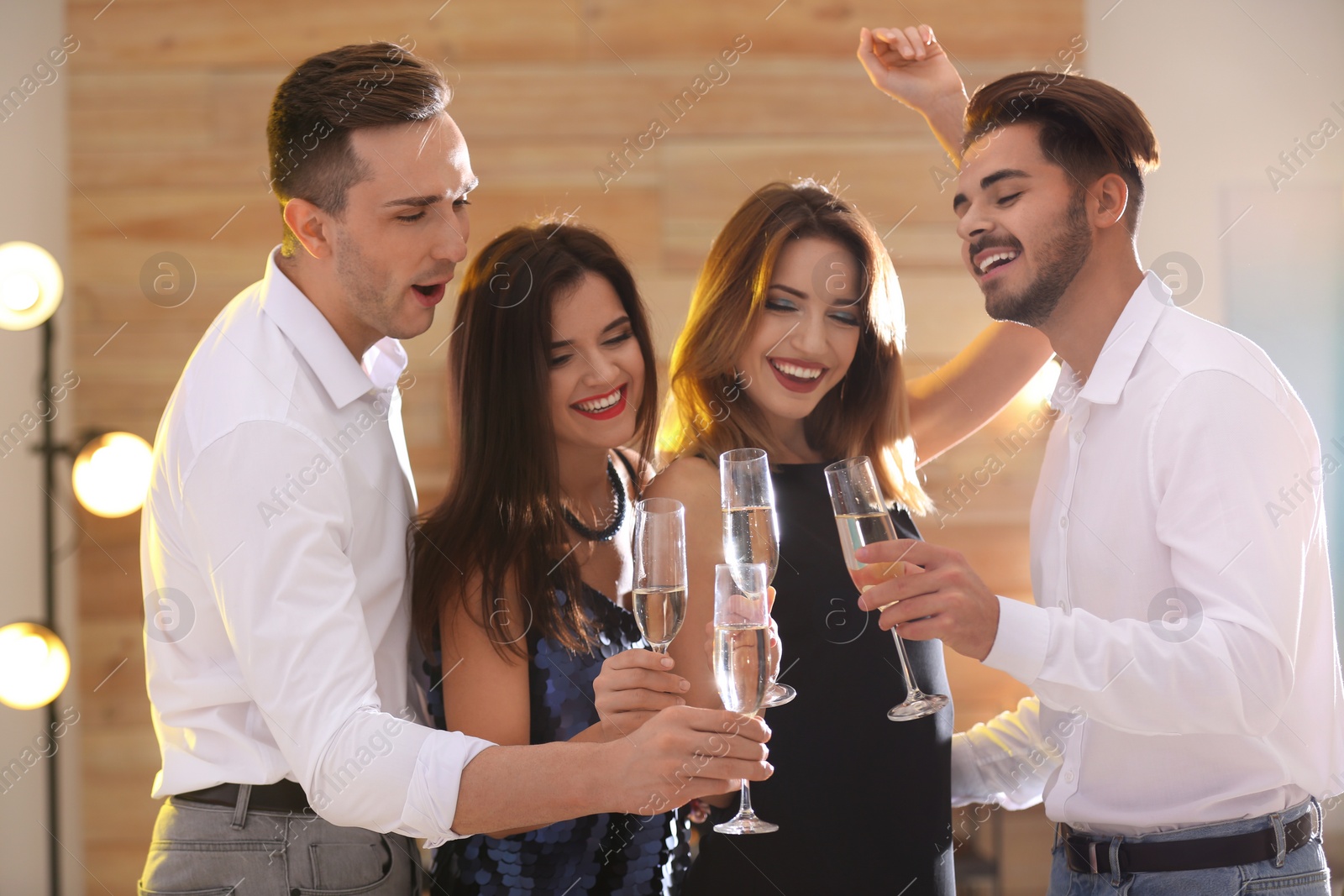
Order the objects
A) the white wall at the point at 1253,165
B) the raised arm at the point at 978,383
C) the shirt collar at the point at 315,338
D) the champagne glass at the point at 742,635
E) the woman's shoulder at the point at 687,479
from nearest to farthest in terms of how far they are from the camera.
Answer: the champagne glass at the point at 742,635
the shirt collar at the point at 315,338
the woman's shoulder at the point at 687,479
the raised arm at the point at 978,383
the white wall at the point at 1253,165

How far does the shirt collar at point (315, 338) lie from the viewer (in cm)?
166

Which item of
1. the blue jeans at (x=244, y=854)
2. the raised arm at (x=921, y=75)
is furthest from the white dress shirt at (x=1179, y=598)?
the blue jeans at (x=244, y=854)

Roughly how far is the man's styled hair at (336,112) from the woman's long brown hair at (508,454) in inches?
11.2

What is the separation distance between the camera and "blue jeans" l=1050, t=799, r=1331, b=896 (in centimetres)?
157

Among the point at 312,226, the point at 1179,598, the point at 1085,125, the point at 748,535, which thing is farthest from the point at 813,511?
the point at 312,226

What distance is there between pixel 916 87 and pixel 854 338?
687mm

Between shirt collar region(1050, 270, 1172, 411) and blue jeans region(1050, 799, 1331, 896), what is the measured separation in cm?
67

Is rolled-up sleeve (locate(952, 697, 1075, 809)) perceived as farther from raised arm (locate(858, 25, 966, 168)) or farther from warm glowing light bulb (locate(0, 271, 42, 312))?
warm glowing light bulb (locate(0, 271, 42, 312))

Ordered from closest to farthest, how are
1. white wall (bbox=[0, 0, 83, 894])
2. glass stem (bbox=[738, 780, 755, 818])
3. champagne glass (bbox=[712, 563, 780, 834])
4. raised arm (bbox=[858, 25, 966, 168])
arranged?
1. champagne glass (bbox=[712, 563, 780, 834])
2. glass stem (bbox=[738, 780, 755, 818])
3. raised arm (bbox=[858, 25, 966, 168])
4. white wall (bbox=[0, 0, 83, 894])

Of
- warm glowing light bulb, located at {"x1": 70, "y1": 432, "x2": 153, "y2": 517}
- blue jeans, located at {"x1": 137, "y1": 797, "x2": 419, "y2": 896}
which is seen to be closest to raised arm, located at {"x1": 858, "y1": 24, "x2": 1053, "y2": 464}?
blue jeans, located at {"x1": 137, "y1": 797, "x2": 419, "y2": 896}

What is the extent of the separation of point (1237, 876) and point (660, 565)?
984 mm

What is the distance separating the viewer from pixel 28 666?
284cm

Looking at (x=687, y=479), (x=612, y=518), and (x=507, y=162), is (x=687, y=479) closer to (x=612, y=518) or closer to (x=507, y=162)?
(x=612, y=518)

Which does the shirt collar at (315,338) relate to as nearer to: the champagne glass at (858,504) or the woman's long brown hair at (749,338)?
the woman's long brown hair at (749,338)
